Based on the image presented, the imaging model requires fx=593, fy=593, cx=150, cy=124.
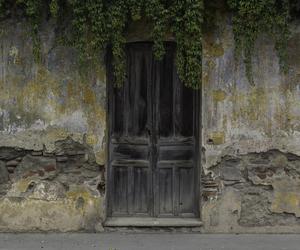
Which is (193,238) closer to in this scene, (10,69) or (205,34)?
(205,34)

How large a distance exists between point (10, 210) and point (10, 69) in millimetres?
1851

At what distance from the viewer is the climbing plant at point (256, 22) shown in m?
7.13

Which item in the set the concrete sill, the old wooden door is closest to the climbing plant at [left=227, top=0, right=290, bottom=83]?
the old wooden door

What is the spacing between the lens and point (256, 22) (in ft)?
23.7

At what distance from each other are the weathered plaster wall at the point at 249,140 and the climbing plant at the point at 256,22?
374 mm

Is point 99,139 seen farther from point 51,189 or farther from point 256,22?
point 256,22

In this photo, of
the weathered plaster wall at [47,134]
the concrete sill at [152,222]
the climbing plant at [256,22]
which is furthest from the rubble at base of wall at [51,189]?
the climbing plant at [256,22]

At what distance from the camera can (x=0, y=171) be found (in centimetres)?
780

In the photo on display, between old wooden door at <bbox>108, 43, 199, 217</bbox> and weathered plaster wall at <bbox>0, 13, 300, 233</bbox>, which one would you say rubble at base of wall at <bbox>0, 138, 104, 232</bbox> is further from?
old wooden door at <bbox>108, 43, 199, 217</bbox>

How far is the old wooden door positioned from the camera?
26.5ft

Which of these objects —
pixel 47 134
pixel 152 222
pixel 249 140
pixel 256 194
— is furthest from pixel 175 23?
pixel 152 222

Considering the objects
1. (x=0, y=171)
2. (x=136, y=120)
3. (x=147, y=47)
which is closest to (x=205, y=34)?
(x=147, y=47)

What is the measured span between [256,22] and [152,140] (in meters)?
→ 2.11

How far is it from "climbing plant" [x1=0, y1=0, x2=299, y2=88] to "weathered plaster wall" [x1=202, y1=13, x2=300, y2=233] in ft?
1.16
